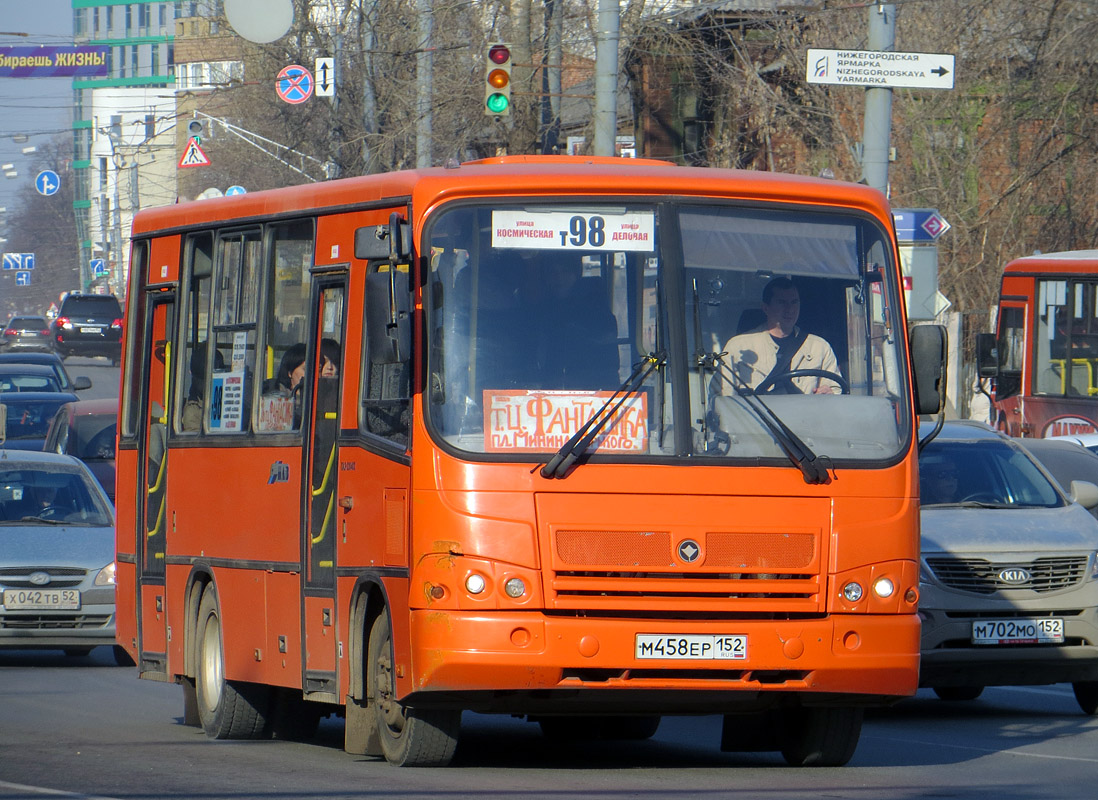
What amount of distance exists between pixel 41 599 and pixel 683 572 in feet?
27.5

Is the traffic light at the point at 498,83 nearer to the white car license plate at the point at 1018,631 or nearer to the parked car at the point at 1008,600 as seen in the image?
the parked car at the point at 1008,600

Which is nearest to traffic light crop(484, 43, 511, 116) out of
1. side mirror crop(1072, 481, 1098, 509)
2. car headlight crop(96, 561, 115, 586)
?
car headlight crop(96, 561, 115, 586)

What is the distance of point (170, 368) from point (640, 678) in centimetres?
441

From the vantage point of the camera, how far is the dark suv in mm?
60500

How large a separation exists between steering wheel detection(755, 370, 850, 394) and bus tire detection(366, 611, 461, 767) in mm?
1868

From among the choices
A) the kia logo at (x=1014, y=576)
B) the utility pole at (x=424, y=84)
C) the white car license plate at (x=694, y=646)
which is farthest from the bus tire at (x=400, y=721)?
the utility pole at (x=424, y=84)

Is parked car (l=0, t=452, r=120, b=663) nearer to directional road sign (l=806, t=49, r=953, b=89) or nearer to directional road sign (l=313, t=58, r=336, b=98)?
directional road sign (l=806, t=49, r=953, b=89)

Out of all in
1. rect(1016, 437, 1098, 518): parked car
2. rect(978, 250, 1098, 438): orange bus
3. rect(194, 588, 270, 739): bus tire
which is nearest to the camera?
rect(194, 588, 270, 739): bus tire

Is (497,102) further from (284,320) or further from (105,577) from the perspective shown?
(284,320)

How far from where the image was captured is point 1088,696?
12.7m

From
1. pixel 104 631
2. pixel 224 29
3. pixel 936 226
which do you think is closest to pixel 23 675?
pixel 104 631

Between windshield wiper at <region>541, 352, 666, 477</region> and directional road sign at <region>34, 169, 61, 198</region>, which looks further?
directional road sign at <region>34, 169, 61, 198</region>

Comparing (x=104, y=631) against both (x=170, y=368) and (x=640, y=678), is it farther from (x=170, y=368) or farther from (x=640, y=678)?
(x=640, y=678)

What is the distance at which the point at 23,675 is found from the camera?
50.2 feet
